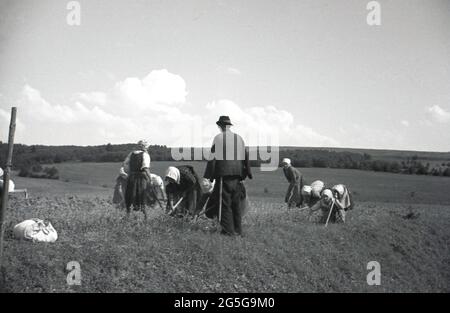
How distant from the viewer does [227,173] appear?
30.6ft

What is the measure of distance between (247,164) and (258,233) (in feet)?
5.28

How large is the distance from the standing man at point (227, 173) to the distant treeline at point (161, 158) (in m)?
6.19

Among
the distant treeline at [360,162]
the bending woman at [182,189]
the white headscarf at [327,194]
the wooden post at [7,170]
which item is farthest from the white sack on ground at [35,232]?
the distant treeline at [360,162]

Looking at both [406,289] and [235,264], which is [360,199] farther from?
[235,264]

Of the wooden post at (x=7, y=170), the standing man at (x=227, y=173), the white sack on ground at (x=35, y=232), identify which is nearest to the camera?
the wooden post at (x=7, y=170)

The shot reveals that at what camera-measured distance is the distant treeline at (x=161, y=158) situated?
49.0ft

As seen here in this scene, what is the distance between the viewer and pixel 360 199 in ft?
72.2

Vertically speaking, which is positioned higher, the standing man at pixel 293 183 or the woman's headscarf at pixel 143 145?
the woman's headscarf at pixel 143 145

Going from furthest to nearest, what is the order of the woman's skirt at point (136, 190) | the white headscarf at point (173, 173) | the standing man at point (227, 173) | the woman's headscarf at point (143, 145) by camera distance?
the woman's headscarf at point (143, 145)
the woman's skirt at point (136, 190)
the white headscarf at point (173, 173)
the standing man at point (227, 173)

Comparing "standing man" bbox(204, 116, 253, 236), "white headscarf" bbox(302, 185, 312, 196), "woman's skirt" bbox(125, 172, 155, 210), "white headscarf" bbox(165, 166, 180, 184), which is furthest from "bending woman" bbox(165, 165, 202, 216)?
"white headscarf" bbox(302, 185, 312, 196)

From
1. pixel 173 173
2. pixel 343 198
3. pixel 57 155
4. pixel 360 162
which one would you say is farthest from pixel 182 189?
pixel 360 162

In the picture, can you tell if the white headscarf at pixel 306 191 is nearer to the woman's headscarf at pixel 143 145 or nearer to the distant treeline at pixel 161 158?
the distant treeline at pixel 161 158
